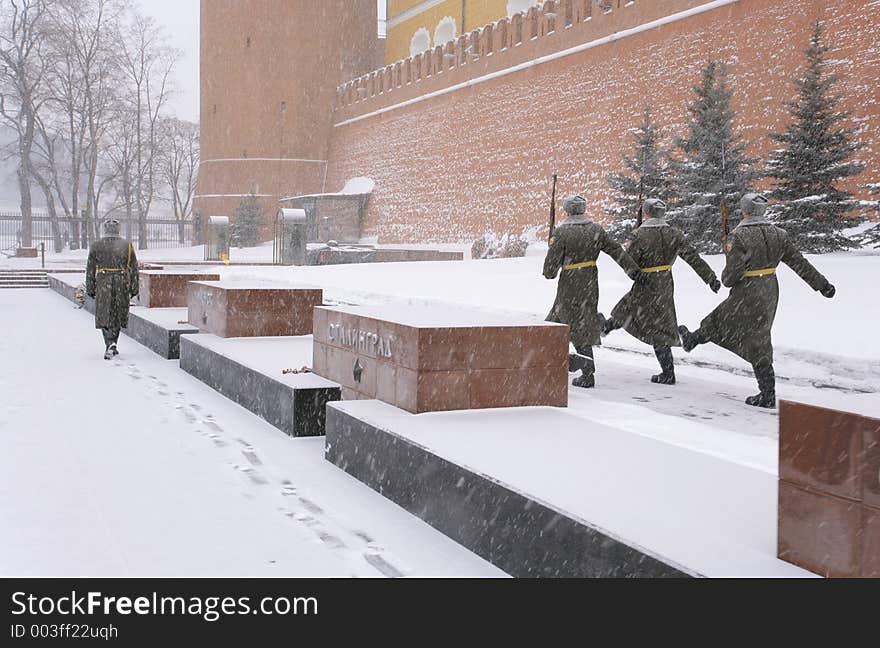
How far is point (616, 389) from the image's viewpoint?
7.23m

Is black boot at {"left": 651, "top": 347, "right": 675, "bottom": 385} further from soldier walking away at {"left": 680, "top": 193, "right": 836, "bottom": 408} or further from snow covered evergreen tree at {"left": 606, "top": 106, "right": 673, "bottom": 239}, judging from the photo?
snow covered evergreen tree at {"left": 606, "top": 106, "right": 673, "bottom": 239}

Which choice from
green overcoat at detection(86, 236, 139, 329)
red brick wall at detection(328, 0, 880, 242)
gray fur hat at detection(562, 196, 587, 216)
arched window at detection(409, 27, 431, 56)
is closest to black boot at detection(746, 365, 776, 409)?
A: gray fur hat at detection(562, 196, 587, 216)

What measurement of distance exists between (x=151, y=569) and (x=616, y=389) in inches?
182

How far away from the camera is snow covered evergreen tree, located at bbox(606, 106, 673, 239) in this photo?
698 inches

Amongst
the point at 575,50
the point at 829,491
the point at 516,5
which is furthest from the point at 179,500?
the point at 516,5

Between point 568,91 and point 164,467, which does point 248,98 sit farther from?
point 164,467

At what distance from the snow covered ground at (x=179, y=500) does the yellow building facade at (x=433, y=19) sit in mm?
27679

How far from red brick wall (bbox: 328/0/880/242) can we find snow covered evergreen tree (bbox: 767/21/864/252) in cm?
95

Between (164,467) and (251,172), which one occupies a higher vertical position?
(251,172)

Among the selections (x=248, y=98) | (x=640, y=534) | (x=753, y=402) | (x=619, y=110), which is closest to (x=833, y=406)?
(x=640, y=534)

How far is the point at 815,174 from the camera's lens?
13.9 m

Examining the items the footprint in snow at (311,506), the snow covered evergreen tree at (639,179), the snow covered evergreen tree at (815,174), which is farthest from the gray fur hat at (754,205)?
the snow covered evergreen tree at (639,179)

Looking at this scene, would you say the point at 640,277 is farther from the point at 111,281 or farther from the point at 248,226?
the point at 248,226

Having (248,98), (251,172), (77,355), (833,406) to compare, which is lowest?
(77,355)
